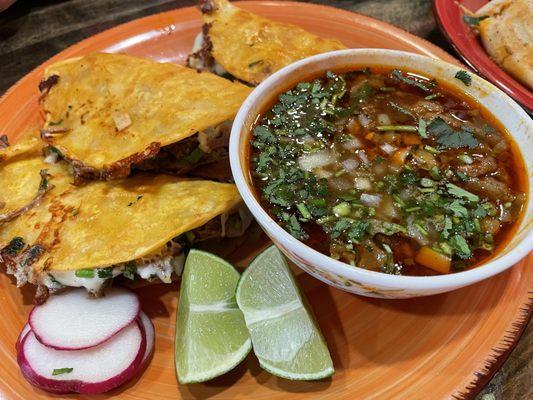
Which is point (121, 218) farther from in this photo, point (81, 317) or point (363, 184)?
point (363, 184)

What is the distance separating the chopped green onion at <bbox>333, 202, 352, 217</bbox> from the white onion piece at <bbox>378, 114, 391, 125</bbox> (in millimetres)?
518

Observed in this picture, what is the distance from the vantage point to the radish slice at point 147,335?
2030 mm

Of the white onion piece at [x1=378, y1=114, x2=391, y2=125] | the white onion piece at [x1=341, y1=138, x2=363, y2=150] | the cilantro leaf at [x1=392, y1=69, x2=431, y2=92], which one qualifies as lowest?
the white onion piece at [x1=341, y1=138, x2=363, y2=150]

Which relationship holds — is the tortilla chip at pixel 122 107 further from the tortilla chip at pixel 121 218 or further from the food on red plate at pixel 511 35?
the food on red plate at pixel 511 35

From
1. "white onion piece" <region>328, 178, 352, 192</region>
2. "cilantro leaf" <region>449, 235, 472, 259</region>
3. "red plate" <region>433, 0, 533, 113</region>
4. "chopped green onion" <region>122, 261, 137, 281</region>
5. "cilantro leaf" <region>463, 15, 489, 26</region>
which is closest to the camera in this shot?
"cilantro leaf" <region>449, 235, 472, 259</region>

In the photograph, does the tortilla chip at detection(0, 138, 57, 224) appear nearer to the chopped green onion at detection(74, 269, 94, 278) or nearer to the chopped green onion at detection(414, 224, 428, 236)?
the chopped green onion at detection(74, 269, 94, 278)

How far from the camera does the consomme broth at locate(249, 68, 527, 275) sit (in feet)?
5.89

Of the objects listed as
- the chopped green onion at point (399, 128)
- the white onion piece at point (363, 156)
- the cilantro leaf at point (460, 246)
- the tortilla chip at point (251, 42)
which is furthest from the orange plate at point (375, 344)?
the tortilla chip at point (251, 42)

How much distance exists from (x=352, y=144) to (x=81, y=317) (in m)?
1.42

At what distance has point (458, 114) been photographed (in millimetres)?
2225

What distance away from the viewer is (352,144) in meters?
2.10

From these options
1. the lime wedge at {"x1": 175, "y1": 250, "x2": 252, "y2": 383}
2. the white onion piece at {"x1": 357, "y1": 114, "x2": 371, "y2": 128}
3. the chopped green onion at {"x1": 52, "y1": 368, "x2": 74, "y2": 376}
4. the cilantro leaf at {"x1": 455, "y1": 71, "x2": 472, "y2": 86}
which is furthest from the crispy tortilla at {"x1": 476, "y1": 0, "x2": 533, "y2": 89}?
the chopped green onion at {"x1": 52, "y1": 368, "x2": 74, "y2": 376}

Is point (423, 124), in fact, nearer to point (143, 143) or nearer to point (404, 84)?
point (404, 84)

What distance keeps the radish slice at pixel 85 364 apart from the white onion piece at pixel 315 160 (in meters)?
1.02
